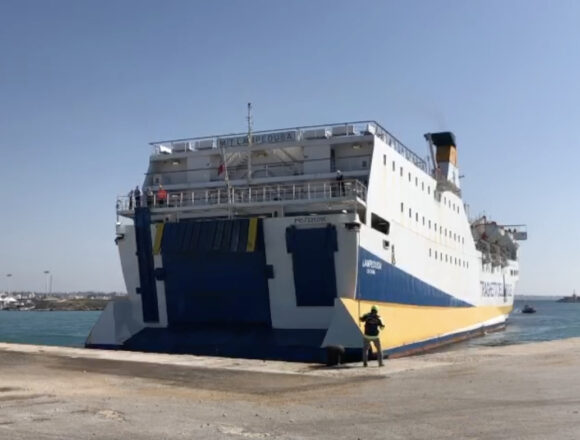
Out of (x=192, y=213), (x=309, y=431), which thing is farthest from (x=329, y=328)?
(x=309, y=431)

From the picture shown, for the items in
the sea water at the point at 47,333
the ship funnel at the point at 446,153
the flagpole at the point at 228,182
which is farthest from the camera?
the sea water at the point at 47,333

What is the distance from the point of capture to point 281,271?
816 inches

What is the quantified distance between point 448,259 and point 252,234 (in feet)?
51.0

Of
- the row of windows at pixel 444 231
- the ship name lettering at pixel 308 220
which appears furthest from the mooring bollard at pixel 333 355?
the row of windows at pixel 444 231

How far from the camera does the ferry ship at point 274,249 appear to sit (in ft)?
66.4

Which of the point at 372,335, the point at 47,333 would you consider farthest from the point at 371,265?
the point at 47,333

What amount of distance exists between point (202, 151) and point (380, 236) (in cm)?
791

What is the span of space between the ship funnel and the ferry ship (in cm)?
922

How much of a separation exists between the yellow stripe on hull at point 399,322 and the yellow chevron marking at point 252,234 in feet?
11.1

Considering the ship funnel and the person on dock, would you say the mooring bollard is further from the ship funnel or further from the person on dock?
the ship funnel

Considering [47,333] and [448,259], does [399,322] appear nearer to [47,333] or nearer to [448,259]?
[448,259]

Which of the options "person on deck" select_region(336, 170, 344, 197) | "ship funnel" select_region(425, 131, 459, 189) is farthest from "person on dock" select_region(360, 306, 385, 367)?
"ship funnel" select_region(425, 131, 459, 189)

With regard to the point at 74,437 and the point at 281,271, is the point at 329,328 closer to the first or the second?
the point at 281,271

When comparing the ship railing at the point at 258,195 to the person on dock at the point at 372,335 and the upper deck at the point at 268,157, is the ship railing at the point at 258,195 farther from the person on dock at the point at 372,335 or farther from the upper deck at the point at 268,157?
the person on dock at the point at 372,335
